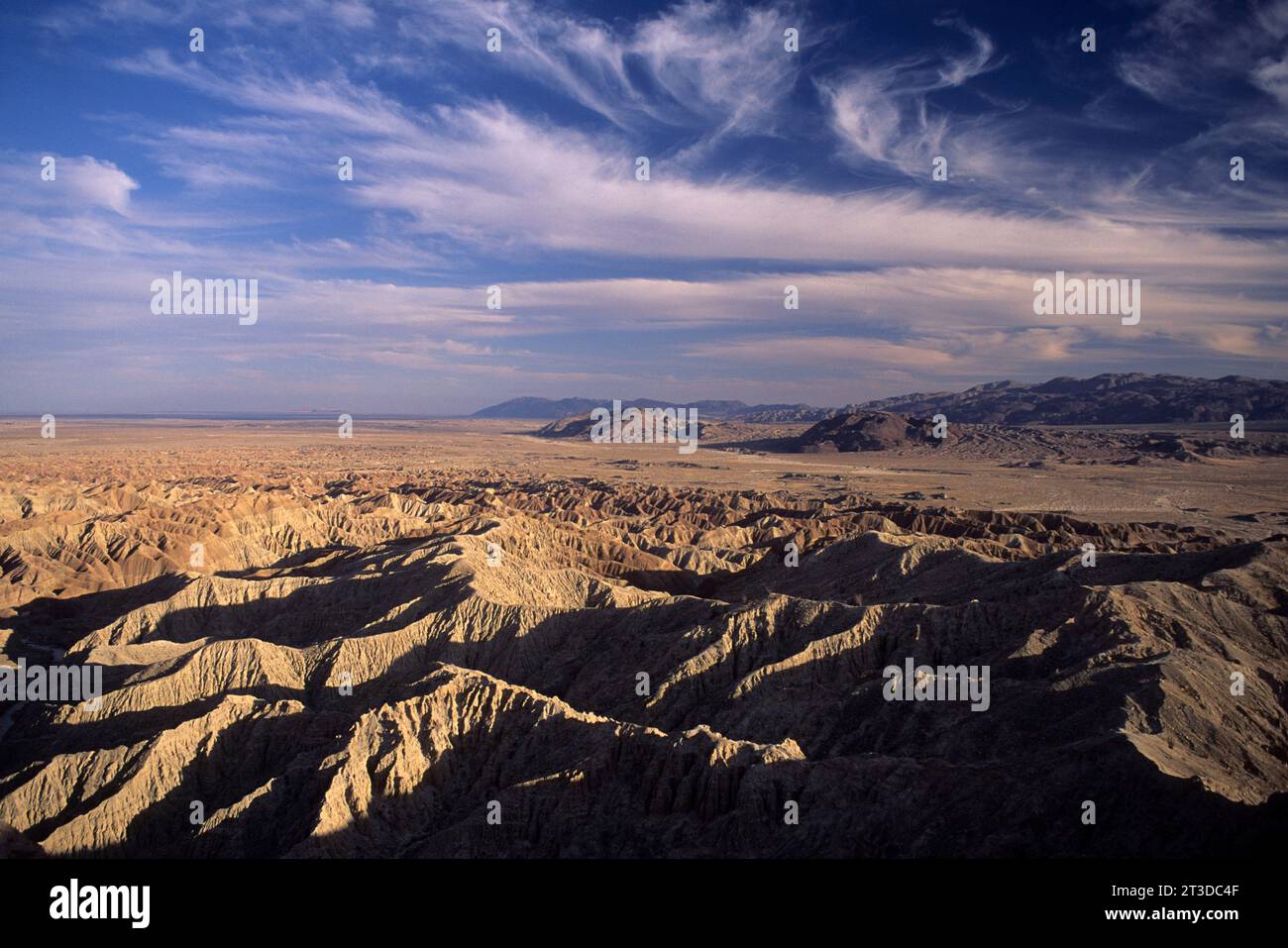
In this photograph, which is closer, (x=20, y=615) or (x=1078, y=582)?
(x=1078, y=582)

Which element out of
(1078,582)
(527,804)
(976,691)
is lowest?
(527,804)

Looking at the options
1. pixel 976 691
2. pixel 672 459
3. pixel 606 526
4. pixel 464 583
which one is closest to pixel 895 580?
pixel 976 691

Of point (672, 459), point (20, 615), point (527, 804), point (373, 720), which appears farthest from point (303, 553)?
point (672, 459)

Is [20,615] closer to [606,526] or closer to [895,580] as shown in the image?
[606,526]
